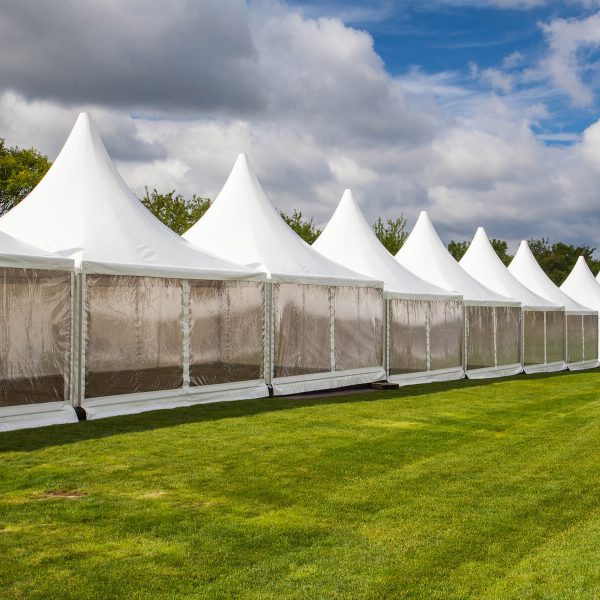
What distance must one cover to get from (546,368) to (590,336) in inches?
188

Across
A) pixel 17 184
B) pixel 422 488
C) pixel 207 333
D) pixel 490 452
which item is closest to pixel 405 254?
pixel 207 333

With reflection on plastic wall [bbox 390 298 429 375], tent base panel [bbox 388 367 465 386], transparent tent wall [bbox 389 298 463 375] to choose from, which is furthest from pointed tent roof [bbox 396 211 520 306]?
reflection on plastic wall [bbox 390 298 429 375]

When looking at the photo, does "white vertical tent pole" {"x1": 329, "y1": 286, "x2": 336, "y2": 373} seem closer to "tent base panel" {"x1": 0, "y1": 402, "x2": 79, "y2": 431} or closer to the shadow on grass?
the shadow on grass

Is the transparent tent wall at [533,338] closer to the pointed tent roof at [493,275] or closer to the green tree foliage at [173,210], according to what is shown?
the pointed tent roof at [493,275]

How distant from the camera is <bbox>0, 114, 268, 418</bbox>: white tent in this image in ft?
32.8

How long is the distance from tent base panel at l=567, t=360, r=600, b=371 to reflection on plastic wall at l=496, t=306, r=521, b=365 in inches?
168

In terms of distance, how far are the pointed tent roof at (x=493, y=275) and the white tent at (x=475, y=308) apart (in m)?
1.02

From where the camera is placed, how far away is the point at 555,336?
77.0 ft

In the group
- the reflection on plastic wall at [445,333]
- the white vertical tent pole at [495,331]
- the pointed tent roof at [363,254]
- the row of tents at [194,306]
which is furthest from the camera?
the white vertical tent pole at [495,331]

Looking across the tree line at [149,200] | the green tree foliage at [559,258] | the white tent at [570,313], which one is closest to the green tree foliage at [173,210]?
the tree line at [149,200]

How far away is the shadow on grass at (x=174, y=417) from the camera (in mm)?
8203

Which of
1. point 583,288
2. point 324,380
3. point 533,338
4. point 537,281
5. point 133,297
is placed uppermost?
point 537,281

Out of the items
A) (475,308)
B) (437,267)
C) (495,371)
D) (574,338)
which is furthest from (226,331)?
(574,338)

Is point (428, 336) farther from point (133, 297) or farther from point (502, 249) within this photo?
point (502, 249)
